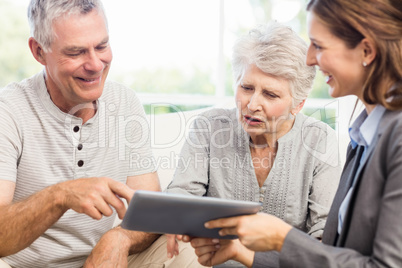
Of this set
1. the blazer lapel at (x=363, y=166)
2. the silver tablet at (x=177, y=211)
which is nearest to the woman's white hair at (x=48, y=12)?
the silver tablet at (x=177, y=211)

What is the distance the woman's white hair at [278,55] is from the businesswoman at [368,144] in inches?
21.7

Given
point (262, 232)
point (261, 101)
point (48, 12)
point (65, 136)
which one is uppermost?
point (48, 12)

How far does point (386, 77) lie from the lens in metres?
1.34

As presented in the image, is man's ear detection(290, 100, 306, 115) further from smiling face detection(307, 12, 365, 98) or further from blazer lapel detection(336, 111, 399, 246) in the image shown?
blazer lapel detection(336, 111, 399, 246)

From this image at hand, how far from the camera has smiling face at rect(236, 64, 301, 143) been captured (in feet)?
6.63

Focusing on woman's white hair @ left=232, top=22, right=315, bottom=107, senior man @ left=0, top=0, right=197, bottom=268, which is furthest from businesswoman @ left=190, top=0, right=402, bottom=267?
senior man @ left=0, top=0, right=197, bottom=268

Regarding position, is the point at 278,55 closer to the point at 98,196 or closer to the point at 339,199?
the point at 339,199

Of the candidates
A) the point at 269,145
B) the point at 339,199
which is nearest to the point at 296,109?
the point at 269,145

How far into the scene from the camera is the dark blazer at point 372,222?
1207 mm

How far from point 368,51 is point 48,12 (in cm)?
117

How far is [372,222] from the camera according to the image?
130 cm

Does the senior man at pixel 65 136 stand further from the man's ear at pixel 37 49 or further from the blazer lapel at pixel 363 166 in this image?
the blazer lapel at pixel 363 166

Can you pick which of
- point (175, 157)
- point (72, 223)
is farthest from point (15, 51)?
point (72, 223)

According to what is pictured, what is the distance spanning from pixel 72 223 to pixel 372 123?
3.86 feet
